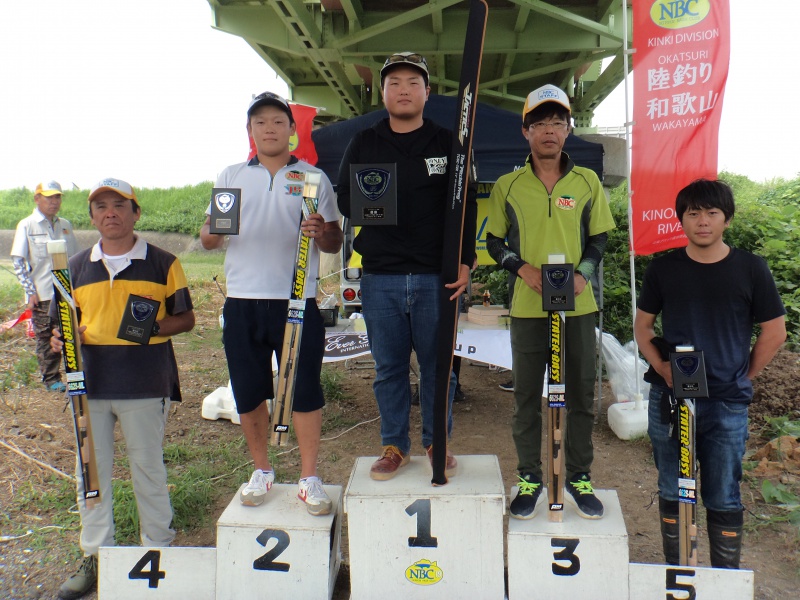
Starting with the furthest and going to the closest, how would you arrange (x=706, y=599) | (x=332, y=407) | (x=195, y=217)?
(x=195, y=217) → (x=332, y=407) → (x=706, y=599)

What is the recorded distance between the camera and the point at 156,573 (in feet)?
7.60

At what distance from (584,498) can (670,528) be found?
345mm

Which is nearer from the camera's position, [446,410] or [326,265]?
[446,410]

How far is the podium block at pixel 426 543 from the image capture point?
7.42ft

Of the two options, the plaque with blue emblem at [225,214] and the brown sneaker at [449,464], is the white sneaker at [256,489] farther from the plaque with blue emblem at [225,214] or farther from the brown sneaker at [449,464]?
the plaque with blue emblem at [225,214]

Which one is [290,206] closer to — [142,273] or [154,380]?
[142,273]

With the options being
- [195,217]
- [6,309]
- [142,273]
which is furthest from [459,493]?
[195,217]

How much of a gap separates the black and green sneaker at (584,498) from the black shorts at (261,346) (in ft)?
3.51

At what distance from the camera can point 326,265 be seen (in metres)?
13.3

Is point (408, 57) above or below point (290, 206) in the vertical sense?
above

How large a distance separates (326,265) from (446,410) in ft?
36.5

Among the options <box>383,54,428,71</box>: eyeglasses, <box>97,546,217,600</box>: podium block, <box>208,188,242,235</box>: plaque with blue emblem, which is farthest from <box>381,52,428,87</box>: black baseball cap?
<box>97,546,217,600</box>: podium block

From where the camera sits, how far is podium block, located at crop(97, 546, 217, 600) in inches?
90.6

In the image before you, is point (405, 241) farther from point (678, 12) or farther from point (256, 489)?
point (678, 12)
